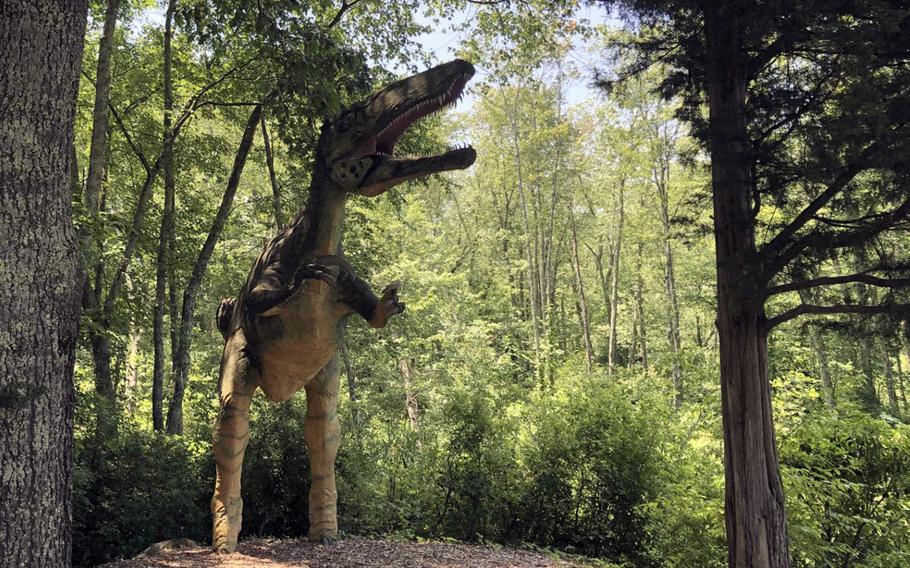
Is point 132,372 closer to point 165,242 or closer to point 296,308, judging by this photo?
point 165,242

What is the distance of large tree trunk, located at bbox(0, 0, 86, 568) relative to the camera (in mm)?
2180

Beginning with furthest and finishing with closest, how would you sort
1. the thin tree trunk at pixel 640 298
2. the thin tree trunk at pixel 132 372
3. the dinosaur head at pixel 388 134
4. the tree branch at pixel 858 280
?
the thin tree trunk at pixel 640 298, the thin tree trunk at pixel 132 372, the tree branch at pixel 858 280, the dinosaur head at pixel 388 134

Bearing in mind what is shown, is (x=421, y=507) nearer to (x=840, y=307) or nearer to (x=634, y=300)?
(x=840, y=307)

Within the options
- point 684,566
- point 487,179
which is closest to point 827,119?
point 684,566

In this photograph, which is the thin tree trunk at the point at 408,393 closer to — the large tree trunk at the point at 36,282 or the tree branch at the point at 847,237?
the tree branch at the point at 847,237

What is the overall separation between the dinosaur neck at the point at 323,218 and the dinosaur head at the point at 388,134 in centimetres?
11

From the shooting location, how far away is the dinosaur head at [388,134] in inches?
144

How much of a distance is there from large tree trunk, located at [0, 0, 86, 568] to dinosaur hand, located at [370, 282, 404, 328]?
1697 millimetres

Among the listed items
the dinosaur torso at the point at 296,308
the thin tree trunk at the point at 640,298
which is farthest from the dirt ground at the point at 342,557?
the thin tree trunk at the point at 640,298

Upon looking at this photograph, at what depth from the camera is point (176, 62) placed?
8.40 metres

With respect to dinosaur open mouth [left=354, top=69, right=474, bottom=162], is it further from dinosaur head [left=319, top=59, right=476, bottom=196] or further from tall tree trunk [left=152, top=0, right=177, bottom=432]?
tall tree trunk [left=152, top=0, right=177, bottom=432]

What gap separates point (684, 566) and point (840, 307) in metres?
3.23

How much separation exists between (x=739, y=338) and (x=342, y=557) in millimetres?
3617

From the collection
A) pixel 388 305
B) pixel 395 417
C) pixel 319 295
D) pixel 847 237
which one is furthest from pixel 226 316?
pixel 395 417
